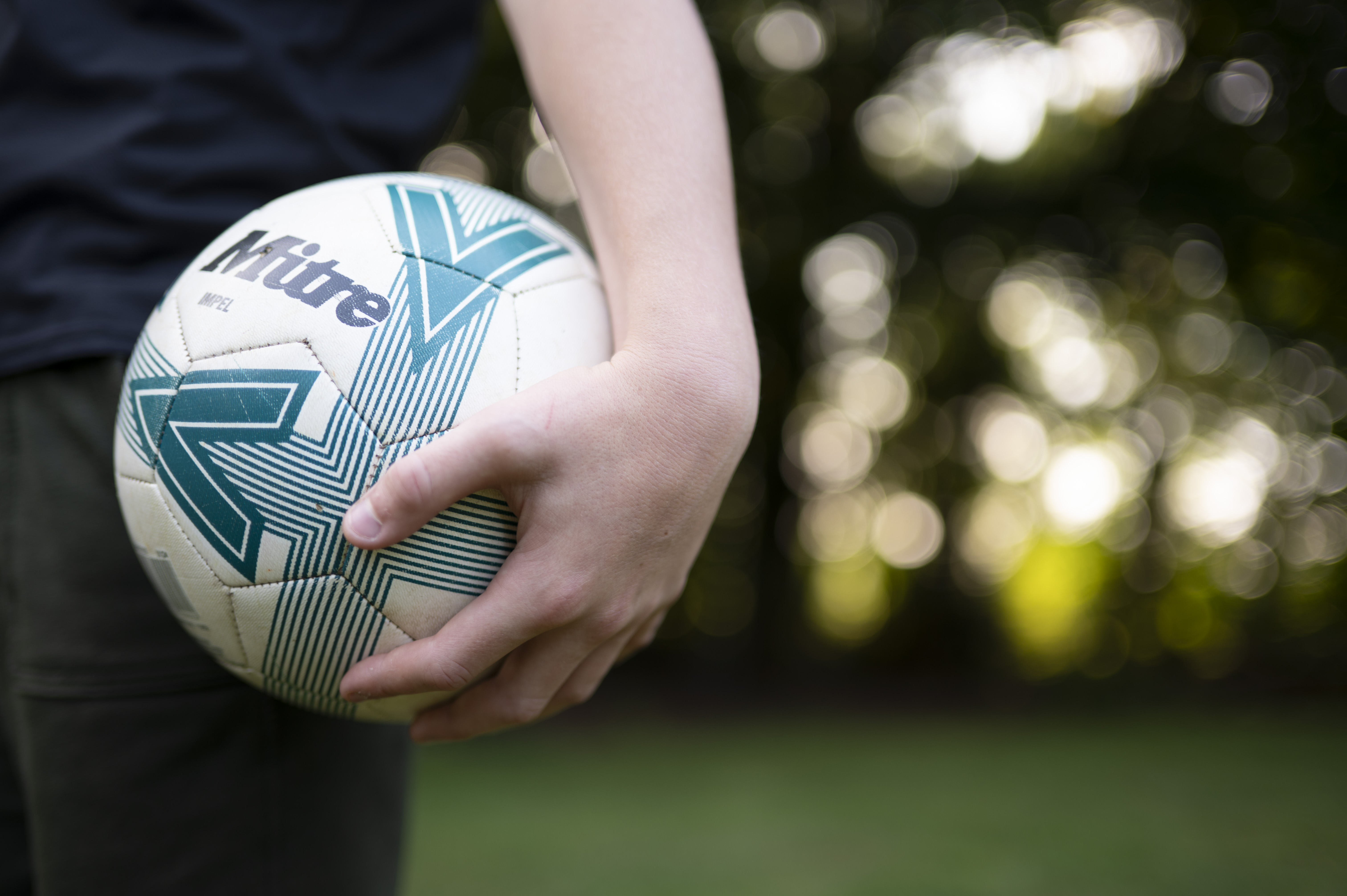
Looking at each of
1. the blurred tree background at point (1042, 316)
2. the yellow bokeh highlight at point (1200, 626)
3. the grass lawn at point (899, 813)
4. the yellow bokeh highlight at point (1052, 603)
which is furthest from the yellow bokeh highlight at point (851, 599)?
the grass lawn at point (899, 813)

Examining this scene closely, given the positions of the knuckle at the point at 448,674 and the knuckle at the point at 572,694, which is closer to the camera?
the knuckle at the point at 448,674

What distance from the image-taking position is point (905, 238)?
35.4ft

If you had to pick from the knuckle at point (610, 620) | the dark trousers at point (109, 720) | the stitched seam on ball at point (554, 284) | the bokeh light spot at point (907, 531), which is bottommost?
the bokeh light spot at point (907, 531)

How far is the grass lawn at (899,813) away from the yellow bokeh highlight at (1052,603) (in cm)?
359

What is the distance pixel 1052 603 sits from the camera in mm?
18156

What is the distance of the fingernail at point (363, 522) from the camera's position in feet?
3.11

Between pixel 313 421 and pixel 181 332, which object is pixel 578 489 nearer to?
pixel 313 421

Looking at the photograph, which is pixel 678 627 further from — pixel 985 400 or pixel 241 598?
pixel 241 598

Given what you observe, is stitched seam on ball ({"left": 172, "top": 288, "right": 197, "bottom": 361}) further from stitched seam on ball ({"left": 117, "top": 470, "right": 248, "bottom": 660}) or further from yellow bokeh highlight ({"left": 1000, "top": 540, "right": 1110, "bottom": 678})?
yellow bokeh highlight ({"left": 1000, "top": 540, "right": 1110, "bottom": 678})

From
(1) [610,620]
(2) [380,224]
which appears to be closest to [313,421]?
(2) [380,224]

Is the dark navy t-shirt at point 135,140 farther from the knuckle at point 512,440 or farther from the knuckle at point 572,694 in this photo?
the knuckle at point 572,694

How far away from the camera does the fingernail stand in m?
0.95

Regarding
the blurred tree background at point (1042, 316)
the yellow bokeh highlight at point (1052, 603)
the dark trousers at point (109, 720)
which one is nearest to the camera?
the dark trousers at point (109, 720)

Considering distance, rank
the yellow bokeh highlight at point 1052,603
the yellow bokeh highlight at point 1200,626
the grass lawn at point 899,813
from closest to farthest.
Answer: the grass lawn at point 899,813
the yellow bokeh highlight at point 1200,626
the yellow bokeh highlight at point 1052,603
